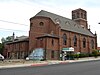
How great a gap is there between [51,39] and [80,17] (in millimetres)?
28691

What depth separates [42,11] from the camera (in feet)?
216

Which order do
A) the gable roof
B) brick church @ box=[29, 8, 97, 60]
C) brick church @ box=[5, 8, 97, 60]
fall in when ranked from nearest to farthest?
1. brick church @ box=[29, 8, 97, 60]
2. brick church @ box=[5, 8, 97, 60]
3. the gable roof

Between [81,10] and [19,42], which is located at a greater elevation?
[81,10]

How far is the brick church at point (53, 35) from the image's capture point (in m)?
57.7

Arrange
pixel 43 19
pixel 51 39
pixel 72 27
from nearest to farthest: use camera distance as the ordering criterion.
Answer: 1. pixel 51 39
2. pixel 43 19
3. pixel 72 27

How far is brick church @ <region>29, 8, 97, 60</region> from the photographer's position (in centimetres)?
5769

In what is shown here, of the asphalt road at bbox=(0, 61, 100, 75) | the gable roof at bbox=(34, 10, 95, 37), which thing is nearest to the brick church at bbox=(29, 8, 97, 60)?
the gable roof at bbox=(34, 10, 95, 37)

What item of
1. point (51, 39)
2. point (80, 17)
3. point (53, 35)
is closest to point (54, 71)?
point (51, 39)

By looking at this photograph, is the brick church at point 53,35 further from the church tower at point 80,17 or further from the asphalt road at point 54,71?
the asphalt road at point 54,71

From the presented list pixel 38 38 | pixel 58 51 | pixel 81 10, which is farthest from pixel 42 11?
pixel 81 10

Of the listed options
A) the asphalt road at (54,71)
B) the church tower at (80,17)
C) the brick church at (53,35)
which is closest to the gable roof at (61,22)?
the brick church at (53,35)

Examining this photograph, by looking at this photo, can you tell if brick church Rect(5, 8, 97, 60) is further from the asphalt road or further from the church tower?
the asphalt road

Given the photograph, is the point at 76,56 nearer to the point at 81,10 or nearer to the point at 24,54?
the point at 24,54

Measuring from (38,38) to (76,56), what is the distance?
483 inches
